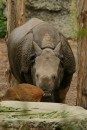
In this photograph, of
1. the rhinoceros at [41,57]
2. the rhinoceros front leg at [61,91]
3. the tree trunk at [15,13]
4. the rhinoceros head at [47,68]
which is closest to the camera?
the rhinoceros head at [47,68]

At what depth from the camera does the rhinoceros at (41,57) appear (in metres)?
6.50

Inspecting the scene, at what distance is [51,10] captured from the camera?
45.5 feet

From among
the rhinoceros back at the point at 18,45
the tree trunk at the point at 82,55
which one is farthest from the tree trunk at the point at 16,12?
the tree trunk at the point at 82,55

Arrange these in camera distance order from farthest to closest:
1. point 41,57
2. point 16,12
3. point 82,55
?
point 16,12, point 41,57, point 82,55

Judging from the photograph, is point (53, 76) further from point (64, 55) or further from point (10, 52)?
point (10, 52)

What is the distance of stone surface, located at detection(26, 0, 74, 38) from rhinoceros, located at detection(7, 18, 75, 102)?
629 centimetres

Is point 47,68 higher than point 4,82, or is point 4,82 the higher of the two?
point 47,68

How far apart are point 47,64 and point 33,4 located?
7.41 metres

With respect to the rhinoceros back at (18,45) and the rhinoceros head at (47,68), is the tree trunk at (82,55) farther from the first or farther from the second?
the rhinoceros back at (18,45)

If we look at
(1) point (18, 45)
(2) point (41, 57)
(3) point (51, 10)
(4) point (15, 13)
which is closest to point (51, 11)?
(3) point (51, 10)

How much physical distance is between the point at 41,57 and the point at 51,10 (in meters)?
7.42

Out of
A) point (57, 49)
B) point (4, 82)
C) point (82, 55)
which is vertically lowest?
point (4, 82)

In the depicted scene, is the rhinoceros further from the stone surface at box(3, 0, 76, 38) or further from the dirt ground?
the stone surface at box(3, 0, 76, 38)

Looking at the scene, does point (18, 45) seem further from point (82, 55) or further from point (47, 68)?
point (82, 55)
